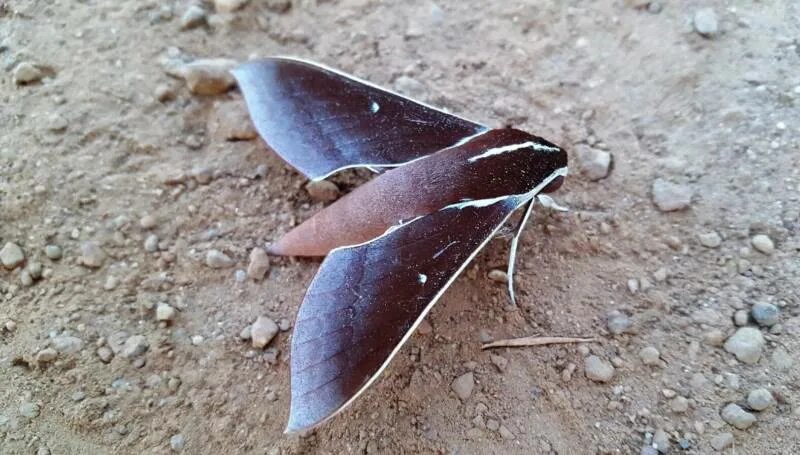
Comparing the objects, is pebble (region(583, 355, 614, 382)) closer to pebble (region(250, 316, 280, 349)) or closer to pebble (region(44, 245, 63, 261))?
pebble (region(250, 316, 280, 349))

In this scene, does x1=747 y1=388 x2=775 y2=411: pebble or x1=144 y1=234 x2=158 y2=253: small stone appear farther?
x1=144 y1=234 x2=158 y2=253: small stone

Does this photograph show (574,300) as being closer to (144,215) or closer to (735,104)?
(735,104)

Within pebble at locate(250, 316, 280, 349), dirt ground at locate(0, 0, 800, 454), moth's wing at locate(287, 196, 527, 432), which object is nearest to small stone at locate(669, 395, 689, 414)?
dirt ground at locate(0, 0, 800, 454)

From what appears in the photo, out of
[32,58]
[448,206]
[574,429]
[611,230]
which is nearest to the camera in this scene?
[574,429]

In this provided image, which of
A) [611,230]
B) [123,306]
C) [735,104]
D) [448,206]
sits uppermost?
[735,104]

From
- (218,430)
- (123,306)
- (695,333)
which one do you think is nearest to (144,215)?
(123,306)

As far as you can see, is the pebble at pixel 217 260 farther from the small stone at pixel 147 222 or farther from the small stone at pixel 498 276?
the small stone at pixel 498 276

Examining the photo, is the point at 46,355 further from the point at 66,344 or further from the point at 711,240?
the point at 711,240

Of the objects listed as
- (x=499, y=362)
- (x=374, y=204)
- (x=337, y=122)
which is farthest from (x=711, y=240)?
(x=337, y=122)
